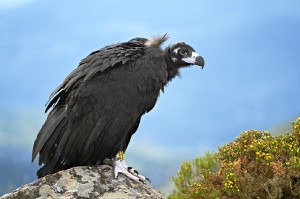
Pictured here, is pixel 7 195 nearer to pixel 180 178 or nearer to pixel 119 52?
pixel 119 52

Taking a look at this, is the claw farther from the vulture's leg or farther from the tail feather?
the tail feather

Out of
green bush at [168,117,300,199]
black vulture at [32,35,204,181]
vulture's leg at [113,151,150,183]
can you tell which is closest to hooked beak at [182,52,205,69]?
black vulture at [32,35,204,181]

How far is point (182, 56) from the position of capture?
9.74 meters

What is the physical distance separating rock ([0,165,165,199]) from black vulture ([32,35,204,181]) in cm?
22

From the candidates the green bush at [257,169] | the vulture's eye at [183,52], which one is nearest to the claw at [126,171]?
the vulture's eye at [183,52]

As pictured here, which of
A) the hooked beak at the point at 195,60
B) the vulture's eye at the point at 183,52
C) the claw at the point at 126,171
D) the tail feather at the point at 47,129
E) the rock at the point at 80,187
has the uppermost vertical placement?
the vulture's eye at the point at 183,52

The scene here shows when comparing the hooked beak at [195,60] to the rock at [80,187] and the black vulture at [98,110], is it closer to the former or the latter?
the black vulture at [98,110]

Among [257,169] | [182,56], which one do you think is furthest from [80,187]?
[257,169]

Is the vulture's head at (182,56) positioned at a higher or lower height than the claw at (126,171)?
higher

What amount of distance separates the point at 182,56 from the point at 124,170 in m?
2.38

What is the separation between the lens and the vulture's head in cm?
974

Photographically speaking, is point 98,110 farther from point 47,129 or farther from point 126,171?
point 126,171

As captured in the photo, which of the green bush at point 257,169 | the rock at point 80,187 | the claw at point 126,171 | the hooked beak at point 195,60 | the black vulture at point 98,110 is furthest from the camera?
the green bush at point 257,169

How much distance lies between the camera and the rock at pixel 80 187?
776cm
